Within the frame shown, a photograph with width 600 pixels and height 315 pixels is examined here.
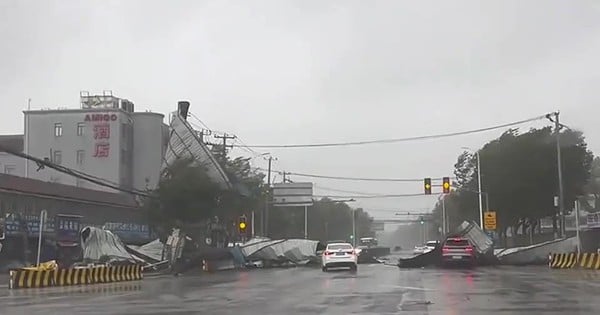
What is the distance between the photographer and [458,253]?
4959 centimetres

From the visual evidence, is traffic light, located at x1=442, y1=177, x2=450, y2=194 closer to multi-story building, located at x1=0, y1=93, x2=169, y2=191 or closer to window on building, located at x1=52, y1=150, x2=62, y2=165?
multi-story building, located at x1=0, y1=93, x2=169, y2=191

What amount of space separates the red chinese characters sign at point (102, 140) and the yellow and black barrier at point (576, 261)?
52779mm

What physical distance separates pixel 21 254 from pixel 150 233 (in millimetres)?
18193

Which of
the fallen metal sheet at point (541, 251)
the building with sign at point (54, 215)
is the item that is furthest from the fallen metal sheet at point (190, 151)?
the fallen metal sheet at point (541, 251)

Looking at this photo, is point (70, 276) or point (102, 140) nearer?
point (70, 276)

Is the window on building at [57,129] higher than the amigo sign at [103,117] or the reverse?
the reverse

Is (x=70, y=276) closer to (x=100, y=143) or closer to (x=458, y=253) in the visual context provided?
(x=458, y=253)

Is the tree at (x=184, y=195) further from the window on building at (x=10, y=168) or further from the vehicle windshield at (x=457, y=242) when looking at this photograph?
the window on building at (x=10, y=168)

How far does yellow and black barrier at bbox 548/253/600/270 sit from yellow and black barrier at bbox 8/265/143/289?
77.8ft

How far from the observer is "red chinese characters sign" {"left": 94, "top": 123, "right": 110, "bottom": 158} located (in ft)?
285

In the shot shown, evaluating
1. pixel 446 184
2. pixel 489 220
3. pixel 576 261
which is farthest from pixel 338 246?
pixel 489 220

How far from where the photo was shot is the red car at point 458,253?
49.5m

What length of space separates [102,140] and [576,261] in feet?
182

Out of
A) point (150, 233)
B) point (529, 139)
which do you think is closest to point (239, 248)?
point (150, 233)
